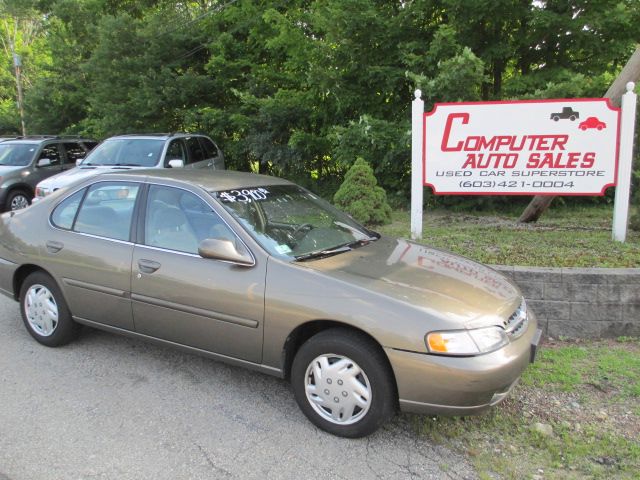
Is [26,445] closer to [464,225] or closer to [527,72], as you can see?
[464,225]

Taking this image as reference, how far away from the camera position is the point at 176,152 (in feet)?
33.4

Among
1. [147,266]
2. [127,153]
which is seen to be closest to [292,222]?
[147,266]

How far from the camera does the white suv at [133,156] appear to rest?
365 inches

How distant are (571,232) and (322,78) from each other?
5521mm

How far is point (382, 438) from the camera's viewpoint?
3.21 meters

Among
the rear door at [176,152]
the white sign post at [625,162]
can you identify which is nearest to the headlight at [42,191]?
the rear door at [176,152]

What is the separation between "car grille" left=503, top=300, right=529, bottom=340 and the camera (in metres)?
3.17

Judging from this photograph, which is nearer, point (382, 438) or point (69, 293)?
point (382, 438)

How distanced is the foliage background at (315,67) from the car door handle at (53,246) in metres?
6.03

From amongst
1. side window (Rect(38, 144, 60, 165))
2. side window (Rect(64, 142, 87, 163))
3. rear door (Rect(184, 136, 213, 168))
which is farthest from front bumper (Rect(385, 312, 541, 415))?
side window (Rect(64, 142, 87, 163))

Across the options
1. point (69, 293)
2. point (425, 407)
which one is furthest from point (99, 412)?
point (425, 407)

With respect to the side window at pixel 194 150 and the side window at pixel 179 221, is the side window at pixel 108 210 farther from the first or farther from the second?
the side window at pixel 194 150

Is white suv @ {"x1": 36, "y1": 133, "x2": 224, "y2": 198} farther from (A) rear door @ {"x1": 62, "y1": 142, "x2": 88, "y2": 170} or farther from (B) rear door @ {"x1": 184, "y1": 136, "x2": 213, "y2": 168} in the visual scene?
(A) rear door @ {"x1": 62, "y1": 142, "x2": 88, "y2": 170}

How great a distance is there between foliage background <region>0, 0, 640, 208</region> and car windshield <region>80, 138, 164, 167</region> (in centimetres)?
326
